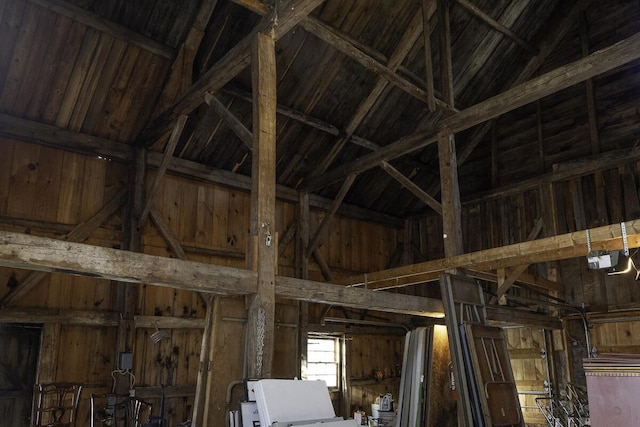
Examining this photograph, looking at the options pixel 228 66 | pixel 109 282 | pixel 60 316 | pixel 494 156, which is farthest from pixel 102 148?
pixel 494 156

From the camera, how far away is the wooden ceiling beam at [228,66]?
18.3ft

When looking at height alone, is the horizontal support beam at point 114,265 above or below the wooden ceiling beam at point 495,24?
below

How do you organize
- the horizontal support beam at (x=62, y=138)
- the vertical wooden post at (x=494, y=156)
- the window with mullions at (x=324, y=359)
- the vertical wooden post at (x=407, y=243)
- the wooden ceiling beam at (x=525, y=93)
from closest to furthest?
the wooden ceiling beam at (x=525, y=93), the horizontal support beam at (x=62, y=138), the window with mullions at (x=324, y=359), the vertical wooden post at (x=494, y=156), the vertical wooden post at (x=407, y=243)

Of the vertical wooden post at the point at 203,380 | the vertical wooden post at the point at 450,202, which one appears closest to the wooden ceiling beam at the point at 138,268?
the vertical wooden post at the point at 203,380

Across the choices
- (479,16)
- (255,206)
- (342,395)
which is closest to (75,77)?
(255,206)

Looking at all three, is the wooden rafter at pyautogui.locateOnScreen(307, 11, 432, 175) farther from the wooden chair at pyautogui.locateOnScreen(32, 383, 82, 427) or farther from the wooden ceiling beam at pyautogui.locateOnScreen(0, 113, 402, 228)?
the wooden chair at pyautogui.locateOnScreen(32, 383, 82, 427)

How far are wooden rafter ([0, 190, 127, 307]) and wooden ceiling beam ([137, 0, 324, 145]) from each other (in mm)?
1002

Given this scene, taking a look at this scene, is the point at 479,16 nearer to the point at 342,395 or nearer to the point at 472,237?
the point at 472,237

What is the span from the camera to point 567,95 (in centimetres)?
1016

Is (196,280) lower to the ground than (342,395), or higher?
higher

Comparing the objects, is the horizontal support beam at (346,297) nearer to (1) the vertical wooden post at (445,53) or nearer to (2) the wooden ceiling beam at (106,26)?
(1) the vertical wooden post at (445,53)

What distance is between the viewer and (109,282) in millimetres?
7883

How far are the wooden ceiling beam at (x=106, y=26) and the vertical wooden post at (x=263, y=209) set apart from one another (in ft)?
8.15

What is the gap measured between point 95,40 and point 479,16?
5.86 m
